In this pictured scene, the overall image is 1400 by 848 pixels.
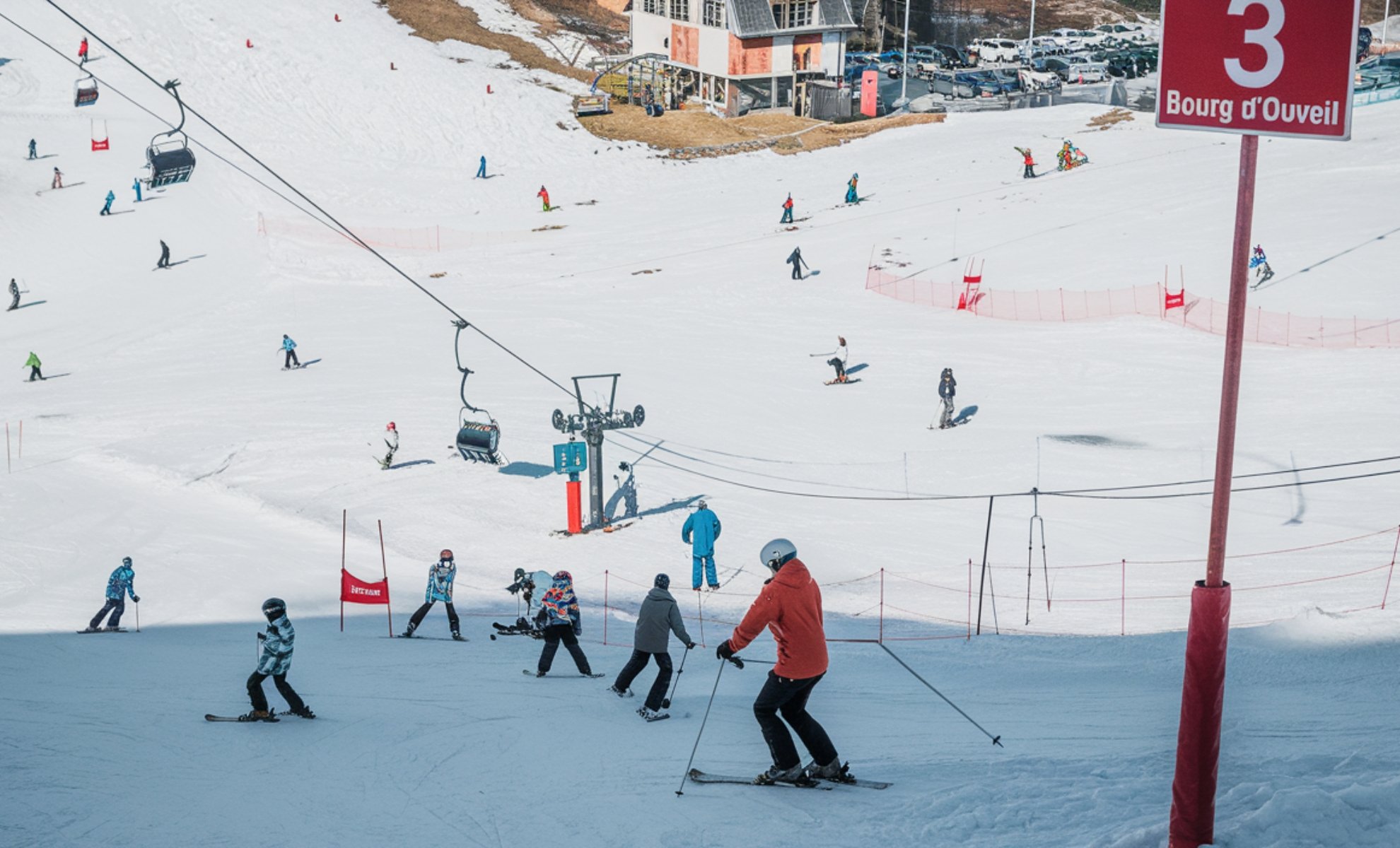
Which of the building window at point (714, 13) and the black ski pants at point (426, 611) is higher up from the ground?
the building window at point (714, 13)

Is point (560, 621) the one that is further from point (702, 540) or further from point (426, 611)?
point (702, 540)

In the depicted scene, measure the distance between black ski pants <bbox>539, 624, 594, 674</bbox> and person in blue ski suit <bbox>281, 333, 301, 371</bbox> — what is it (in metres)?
20.1

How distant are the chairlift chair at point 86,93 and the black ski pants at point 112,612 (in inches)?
1474

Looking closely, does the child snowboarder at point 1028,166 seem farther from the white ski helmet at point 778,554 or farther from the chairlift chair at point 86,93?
the white ski helmet at point 778,554

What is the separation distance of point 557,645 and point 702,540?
556 centimetres

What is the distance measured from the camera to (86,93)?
160ft

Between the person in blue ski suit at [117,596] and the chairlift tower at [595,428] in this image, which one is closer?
the person in blue ski suit at [117,596]

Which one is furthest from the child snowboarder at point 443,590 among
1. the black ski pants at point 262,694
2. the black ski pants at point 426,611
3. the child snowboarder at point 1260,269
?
the child snowboarder at point 1260,269

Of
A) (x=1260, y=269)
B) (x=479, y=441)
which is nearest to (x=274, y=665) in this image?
(x=479, y=441)

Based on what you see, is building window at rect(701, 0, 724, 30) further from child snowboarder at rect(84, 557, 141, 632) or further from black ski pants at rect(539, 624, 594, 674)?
black ski pants at rect(539, 624, 594, 674)

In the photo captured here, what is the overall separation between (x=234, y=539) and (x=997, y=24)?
242ft

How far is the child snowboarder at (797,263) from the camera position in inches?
1331

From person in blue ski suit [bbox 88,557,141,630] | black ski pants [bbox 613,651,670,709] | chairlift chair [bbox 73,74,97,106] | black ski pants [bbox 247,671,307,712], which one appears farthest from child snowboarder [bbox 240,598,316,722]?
chairlift chair [bbox 73,74,97,106]

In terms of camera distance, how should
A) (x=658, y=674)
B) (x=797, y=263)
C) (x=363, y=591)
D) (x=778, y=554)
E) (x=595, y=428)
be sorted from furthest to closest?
(x=797, y=263), (x=595, y=428), (x=363, y=591), (x=658, y=674), (x=778, y=554)
